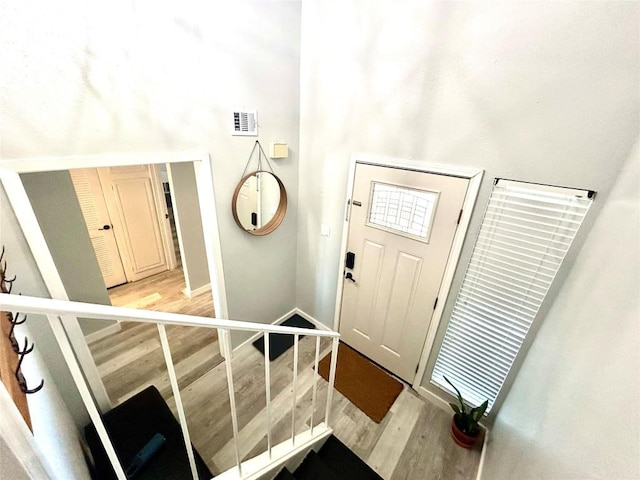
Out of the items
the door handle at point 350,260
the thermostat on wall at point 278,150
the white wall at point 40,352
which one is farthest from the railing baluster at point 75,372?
the door handle at point 350,260

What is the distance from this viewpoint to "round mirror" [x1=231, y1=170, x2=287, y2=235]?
2127 millimetres

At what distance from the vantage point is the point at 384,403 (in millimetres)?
2236

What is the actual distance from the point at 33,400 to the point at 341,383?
82.1 inches

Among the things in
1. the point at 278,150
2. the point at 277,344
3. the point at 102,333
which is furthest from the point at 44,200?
the point at 277,344

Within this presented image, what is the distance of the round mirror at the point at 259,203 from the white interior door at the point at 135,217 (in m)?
2.03

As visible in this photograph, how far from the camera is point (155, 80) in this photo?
4.79 feet

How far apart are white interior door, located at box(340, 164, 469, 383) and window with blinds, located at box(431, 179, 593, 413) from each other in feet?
0.69

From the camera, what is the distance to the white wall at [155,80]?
3.70 feet

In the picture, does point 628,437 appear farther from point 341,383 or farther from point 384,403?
point 341,383

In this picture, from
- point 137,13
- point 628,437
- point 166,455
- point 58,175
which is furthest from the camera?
point 58,175

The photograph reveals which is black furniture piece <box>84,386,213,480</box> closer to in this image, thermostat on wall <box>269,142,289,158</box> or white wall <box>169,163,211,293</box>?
white wall <box>169,163,211,293</box>

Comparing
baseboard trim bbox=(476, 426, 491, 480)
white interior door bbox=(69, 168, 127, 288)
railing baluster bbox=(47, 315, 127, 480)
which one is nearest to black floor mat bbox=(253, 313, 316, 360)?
baseboard trim bbox=(476, 426, 491, 480)

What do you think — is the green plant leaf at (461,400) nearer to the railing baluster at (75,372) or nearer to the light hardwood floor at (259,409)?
the light hardwood floor at (259,409)

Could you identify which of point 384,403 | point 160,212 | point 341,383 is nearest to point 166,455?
point 341,383
